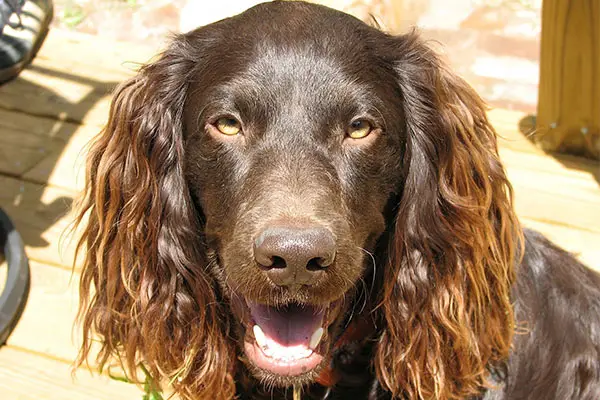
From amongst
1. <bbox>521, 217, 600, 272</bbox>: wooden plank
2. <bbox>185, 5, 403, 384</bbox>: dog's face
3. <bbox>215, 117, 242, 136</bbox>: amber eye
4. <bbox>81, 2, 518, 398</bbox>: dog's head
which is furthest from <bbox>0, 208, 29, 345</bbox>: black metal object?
<bbox>521, 217, 600, 272</bbox>: wooden plank

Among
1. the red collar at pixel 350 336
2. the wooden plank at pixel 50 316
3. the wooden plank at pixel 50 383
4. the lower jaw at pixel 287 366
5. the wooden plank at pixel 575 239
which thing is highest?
the lower jaw at pixel 287 366

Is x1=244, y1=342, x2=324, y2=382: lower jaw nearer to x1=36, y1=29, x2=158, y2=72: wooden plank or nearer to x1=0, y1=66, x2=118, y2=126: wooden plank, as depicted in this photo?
x1=0, y1=66, x2=118, y2=126: wooden plank

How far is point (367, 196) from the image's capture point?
2582 mm

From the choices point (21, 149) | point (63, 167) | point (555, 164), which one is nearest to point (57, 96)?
point (21, 149)

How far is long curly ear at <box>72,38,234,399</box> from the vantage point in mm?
2756

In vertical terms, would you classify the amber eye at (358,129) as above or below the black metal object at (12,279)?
above

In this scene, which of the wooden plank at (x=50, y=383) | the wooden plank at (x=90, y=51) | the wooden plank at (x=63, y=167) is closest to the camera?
the wooden plank at (x=50, y=383)

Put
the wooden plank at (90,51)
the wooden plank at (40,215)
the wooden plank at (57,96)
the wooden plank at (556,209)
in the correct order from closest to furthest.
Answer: the wooden plank at (40,215) → the wooden plank at (556,209) → the wooden plank at (57,96) → the wooden plank at (90,51)

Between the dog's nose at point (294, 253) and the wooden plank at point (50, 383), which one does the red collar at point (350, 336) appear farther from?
the wooden plank at point (50, 383)

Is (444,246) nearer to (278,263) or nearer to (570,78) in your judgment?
(278,263)

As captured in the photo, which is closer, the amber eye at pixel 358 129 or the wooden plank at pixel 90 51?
the amber eye at pixel 358 129

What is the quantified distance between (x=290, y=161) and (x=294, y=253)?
0.35 m

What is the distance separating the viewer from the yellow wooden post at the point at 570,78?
14.1 ft

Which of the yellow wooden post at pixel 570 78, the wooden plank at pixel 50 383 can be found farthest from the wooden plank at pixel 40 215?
the yellow wooden post at pixel 570 78
